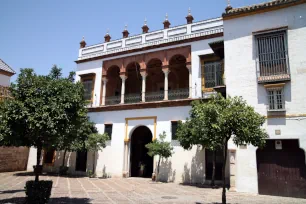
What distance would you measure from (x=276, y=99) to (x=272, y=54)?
236cm

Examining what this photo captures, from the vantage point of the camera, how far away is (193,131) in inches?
513

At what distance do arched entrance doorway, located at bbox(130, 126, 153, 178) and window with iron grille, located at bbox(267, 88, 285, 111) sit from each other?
10278 mm

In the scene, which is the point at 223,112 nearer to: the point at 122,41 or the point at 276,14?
the point at 276,14

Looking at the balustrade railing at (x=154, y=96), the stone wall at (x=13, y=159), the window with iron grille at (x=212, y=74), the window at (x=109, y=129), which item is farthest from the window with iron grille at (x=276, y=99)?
the stone wall at (x=13, y=159)

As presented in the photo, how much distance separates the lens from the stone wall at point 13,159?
64.8 ft

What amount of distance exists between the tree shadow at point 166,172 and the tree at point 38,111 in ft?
31.4

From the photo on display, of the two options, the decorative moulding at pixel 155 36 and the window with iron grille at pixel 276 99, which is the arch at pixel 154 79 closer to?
the decorative moulding at pixel 155 36

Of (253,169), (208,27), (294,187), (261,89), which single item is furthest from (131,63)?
(294,187)

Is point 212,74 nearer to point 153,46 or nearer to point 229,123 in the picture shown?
point 153,46

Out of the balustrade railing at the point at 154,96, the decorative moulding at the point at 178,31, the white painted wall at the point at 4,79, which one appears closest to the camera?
the decorative moulding at the point at 178,31

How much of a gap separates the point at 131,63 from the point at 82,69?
492 cm

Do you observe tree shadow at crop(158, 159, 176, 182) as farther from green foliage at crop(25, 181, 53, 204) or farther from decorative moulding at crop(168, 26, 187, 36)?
green foliage at crop(25, 181, 53, 204)

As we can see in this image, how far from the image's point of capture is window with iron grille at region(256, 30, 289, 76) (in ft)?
40.8

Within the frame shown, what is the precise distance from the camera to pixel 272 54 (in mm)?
12680
